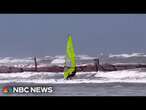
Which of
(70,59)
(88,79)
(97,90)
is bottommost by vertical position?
(97,90)

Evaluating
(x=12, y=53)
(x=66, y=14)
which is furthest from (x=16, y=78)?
(x=66, y=14)

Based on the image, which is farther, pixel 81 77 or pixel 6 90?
pixel 81 77

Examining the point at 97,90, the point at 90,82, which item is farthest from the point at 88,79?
the point at 97,90

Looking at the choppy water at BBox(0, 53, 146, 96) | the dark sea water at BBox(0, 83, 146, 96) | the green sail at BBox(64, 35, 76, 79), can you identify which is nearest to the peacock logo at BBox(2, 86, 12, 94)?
the choppy water at BBox(0, 53, 146, 96)

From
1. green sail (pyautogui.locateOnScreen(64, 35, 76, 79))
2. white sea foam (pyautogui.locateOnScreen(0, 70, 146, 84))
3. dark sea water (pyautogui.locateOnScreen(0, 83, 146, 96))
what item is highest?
green sail (pyautogui.locateOnScreen(64, 35, 76, 79))

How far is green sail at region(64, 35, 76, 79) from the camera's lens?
29.1ft

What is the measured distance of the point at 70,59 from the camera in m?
8.88

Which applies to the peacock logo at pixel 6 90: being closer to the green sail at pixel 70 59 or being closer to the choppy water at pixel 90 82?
the choppy water at pixel 90 82

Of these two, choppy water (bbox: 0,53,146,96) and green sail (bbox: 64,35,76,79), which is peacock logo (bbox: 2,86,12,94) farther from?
green sail (bbox: 64,35,76,79)

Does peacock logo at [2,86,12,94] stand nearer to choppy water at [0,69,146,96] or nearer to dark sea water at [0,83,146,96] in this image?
choppy water at [0,69,146,96]

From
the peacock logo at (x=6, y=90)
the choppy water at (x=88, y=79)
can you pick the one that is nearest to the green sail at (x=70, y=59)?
the choppy water at (x=88, y=79)

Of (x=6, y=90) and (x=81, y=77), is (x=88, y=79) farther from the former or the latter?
(x=6, y=90)

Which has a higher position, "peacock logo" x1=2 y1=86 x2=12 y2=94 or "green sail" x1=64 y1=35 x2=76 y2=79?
"green sail" x1=64 y1=35 x2=76 y2=79
